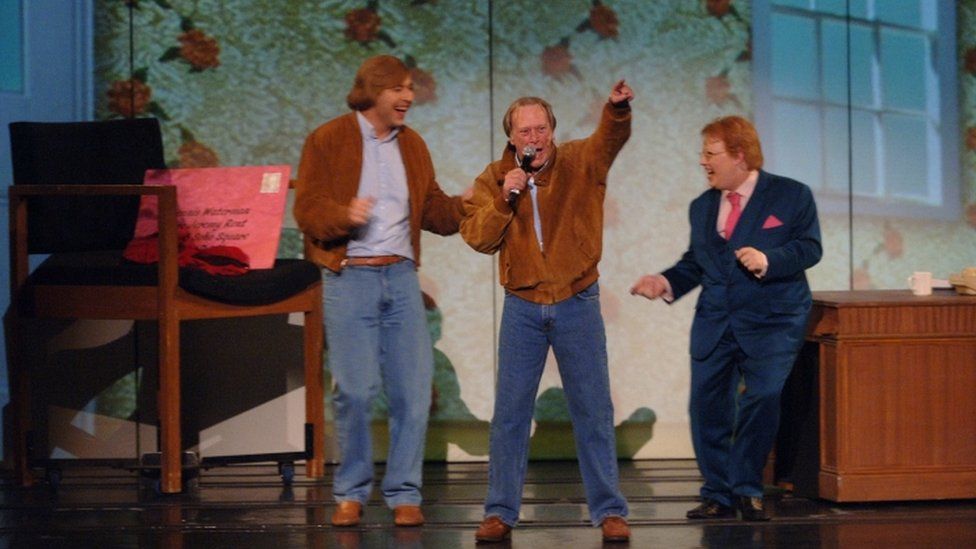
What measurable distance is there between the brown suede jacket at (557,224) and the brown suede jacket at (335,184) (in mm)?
422

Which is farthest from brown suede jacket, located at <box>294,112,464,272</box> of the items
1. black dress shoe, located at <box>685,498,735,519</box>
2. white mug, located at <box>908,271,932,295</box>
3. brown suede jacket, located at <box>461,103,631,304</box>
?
white mug, located at <box>908,271,932,295</box>

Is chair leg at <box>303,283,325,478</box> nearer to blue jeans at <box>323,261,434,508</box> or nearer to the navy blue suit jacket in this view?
blue jeans at <box>323,261,434,508</box>

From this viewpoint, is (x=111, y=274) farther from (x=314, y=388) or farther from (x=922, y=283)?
(x=922, y=283)

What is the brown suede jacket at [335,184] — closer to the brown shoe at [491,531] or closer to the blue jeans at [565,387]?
the blue jeans at [565,387]

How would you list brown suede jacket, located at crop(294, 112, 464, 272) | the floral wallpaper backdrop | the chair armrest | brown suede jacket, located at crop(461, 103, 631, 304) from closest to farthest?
brown suede jacket, located at crop(461, 103, 631, 304) → brown suede jacket, located at crop(294, 112, 464, 272) → the chair armrest → the floral wallpaper backdrop

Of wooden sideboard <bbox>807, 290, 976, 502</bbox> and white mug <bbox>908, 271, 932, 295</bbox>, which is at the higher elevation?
white mug <bbox>908, 271, 932, 295</bbox>

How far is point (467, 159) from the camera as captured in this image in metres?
6.14

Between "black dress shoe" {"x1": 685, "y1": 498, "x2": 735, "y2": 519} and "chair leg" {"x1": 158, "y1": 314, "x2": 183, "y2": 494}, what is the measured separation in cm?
173

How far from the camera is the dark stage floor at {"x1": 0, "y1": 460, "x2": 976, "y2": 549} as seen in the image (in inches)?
177

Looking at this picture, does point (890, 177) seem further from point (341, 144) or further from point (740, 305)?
point (341, 144)

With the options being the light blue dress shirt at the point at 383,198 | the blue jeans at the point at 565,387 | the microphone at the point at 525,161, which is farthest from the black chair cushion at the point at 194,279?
the microphone at the point at 525,161

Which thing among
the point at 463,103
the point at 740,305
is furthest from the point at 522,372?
the point at 463,103

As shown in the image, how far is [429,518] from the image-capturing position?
4.89 meters

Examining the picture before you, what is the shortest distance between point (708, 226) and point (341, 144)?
1147mm
